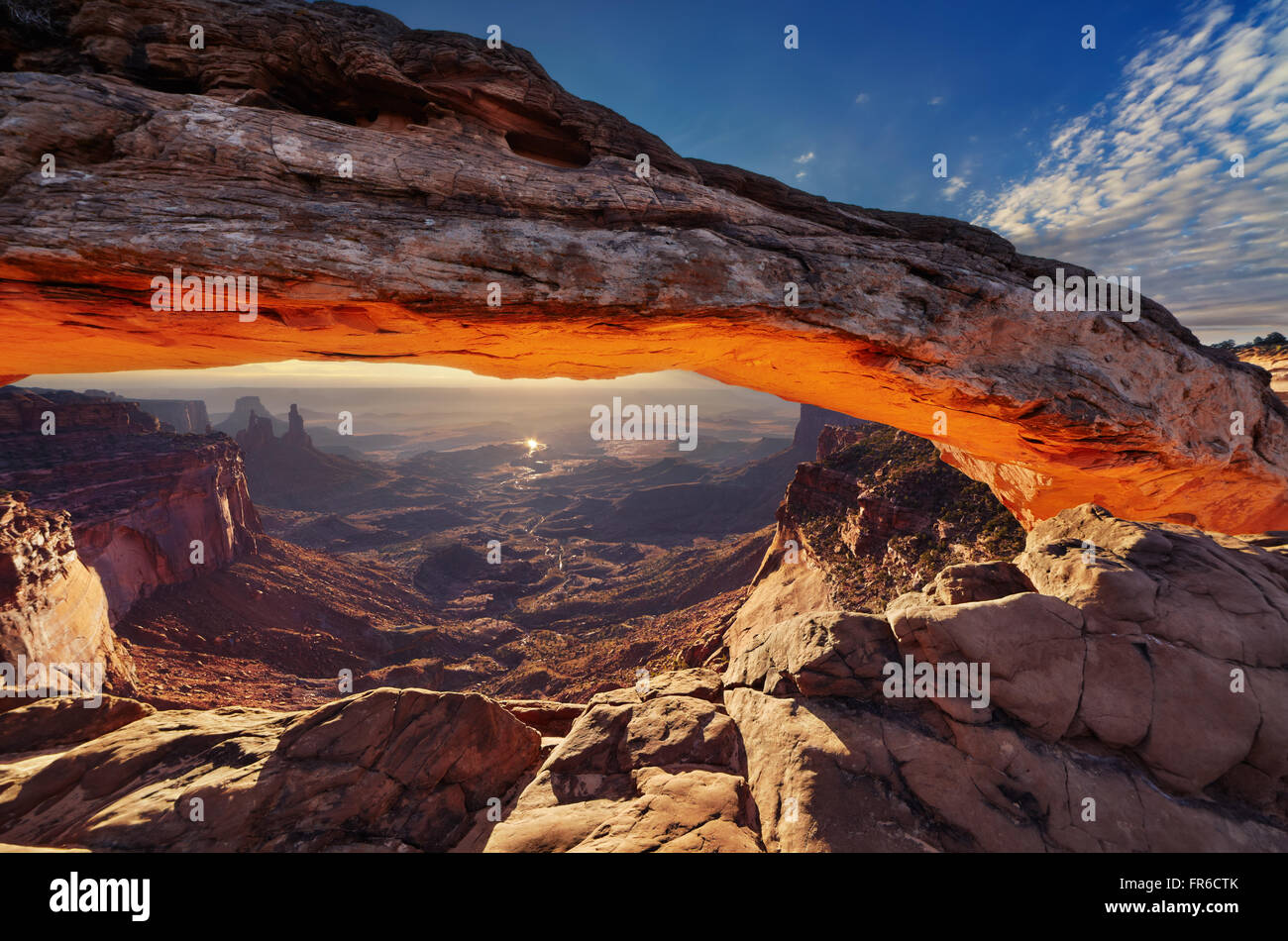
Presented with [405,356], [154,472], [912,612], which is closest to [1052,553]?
[912,612]

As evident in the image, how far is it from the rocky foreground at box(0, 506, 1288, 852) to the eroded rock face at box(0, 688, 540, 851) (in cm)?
3

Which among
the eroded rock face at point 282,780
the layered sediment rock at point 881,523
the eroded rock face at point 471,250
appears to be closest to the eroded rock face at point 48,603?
the eroded rock face at point 471,250

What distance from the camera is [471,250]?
24.1 ft

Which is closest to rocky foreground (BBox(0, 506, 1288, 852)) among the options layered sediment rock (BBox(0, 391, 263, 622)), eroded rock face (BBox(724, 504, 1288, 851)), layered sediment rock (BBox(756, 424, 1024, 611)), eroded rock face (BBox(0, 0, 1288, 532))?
eroded rock face (BBox(724, 504, 1288, 851))

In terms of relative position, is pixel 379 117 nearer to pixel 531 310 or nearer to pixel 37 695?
pixel 531 310

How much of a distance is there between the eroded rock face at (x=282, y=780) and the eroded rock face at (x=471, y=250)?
7218 mm

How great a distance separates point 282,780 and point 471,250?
28.7ft

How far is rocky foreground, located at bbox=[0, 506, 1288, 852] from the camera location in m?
5.42

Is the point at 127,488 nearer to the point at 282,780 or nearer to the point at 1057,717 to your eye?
the point at 282,780

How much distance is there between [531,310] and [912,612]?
28.8ft

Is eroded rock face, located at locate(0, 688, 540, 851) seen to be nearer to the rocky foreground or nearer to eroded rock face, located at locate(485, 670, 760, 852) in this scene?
the rocky foreground

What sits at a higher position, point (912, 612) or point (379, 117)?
point (379, 117)

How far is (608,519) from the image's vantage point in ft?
301
